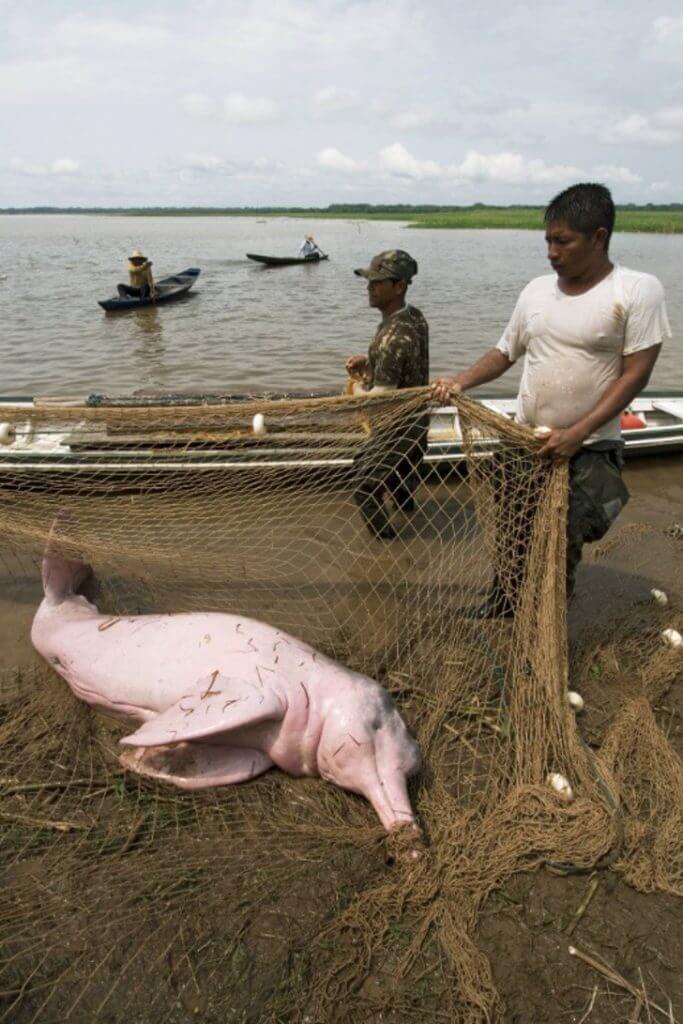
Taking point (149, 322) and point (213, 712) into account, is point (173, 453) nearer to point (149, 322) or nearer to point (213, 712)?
point (213, 712)

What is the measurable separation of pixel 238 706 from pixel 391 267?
3.22 metres

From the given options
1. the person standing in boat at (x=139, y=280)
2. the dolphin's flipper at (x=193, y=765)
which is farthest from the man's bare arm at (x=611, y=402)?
the person standing in boat at (x=139, y=280)

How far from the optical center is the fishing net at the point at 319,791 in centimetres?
236

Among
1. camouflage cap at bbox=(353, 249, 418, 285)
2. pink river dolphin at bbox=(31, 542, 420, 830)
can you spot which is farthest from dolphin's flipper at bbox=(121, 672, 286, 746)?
camouflage cap at bbox=(353, 249, 418, 285)

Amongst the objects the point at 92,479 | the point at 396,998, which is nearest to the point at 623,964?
the point at 396,998

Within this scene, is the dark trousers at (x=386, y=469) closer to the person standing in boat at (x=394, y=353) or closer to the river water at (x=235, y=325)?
the person standing in boat at (x=394, y=353)

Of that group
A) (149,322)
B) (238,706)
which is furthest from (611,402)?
(149,322)

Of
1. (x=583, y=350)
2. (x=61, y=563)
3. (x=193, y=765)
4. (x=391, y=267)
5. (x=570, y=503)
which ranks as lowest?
(x=193, y=765)

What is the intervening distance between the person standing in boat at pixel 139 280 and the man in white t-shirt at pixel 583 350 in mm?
16449

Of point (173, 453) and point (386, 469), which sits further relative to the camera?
point (173, 453)

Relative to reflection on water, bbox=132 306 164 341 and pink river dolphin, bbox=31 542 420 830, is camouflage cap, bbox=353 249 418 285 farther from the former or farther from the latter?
reflection on water, bbox=132 306 164 341

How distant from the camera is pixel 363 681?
→ 321 centimetres

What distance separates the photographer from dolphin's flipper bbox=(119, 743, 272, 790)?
10.1ft

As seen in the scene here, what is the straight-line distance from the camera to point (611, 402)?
3.23 metres
